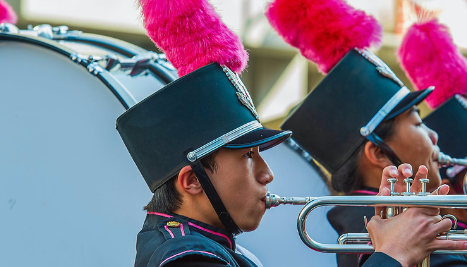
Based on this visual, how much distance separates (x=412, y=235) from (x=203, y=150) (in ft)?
2.26

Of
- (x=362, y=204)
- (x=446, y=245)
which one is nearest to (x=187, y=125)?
(x=362, y=204)

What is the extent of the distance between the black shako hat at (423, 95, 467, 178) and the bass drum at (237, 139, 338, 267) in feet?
2.51

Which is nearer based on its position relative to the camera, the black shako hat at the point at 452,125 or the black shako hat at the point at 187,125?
the black shako hat at the point at 187,125

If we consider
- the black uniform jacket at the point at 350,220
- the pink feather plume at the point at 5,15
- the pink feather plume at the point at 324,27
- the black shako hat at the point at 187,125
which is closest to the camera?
the black shako hat at the point at 187,125

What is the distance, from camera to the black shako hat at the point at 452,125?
329 cm

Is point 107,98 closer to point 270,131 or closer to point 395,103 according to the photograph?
point 270,131

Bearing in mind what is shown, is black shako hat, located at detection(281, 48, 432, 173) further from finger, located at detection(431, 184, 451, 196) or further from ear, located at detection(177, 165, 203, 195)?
ear, located at detection(177, 165, 203, 195)

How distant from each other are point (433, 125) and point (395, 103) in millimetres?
734

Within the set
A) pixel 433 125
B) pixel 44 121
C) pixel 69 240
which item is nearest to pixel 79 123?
pixel 44 121

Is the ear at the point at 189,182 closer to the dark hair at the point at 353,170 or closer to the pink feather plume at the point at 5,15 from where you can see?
the dark hair at the point at 353,170

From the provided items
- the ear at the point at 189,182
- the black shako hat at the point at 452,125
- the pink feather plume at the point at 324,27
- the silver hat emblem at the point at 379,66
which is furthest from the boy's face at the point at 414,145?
the ear at the point at 189,182

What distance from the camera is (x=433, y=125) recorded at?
3.40 meters

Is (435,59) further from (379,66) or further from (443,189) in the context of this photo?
(443,189)

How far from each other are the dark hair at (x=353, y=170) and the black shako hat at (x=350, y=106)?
28 millimetres
